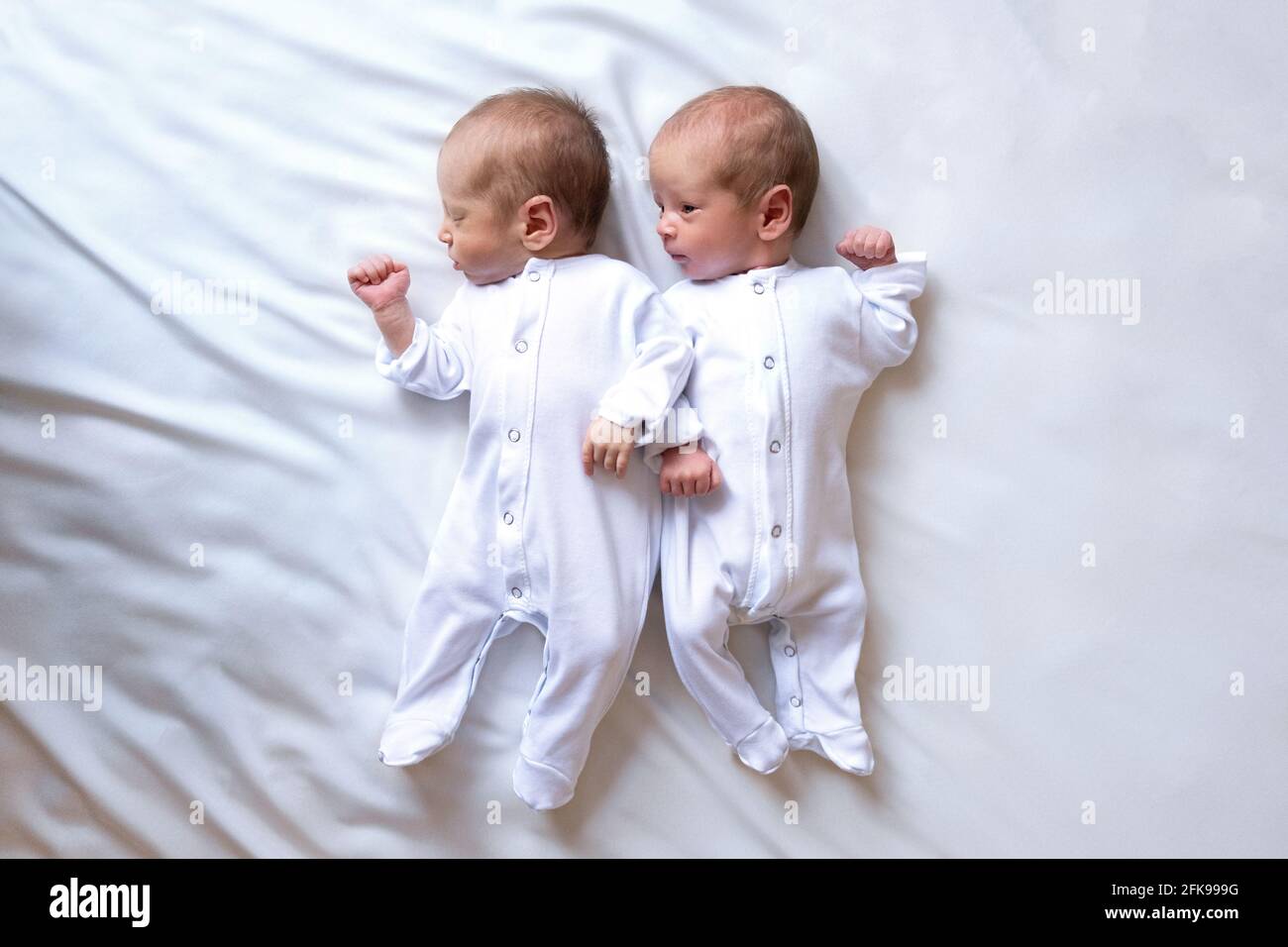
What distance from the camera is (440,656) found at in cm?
150

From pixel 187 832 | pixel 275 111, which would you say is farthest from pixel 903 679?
pixel 275 111

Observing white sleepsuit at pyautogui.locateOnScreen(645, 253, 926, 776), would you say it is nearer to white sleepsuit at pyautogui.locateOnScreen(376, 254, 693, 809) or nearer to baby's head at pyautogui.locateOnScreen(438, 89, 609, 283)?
white sleepsuit at pyautogui.locateOnScreen(376, 254, 693, 809)

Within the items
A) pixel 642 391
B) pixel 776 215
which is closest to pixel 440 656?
pixel 642 391

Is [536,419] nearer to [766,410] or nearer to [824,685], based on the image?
[766,410]

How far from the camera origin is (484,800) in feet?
5.05

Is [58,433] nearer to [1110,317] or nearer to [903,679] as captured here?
[903,679]

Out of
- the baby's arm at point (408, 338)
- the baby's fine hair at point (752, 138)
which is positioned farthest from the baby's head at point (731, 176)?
the baby's arm at point (408, 338)

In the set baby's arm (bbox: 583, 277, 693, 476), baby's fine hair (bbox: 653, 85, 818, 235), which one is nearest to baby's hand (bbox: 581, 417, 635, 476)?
baby's arm (bbox: 583, 277, 693, 476)

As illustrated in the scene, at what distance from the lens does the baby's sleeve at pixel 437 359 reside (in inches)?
58.6

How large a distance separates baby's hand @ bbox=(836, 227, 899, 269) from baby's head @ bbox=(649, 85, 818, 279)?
8 cm

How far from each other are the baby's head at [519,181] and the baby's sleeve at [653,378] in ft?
0.50

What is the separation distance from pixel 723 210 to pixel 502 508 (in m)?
0.50

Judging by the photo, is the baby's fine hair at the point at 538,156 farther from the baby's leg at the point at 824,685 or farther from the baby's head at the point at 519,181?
the baby's leg at the point at 824,685

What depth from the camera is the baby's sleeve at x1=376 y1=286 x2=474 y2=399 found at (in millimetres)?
1489
